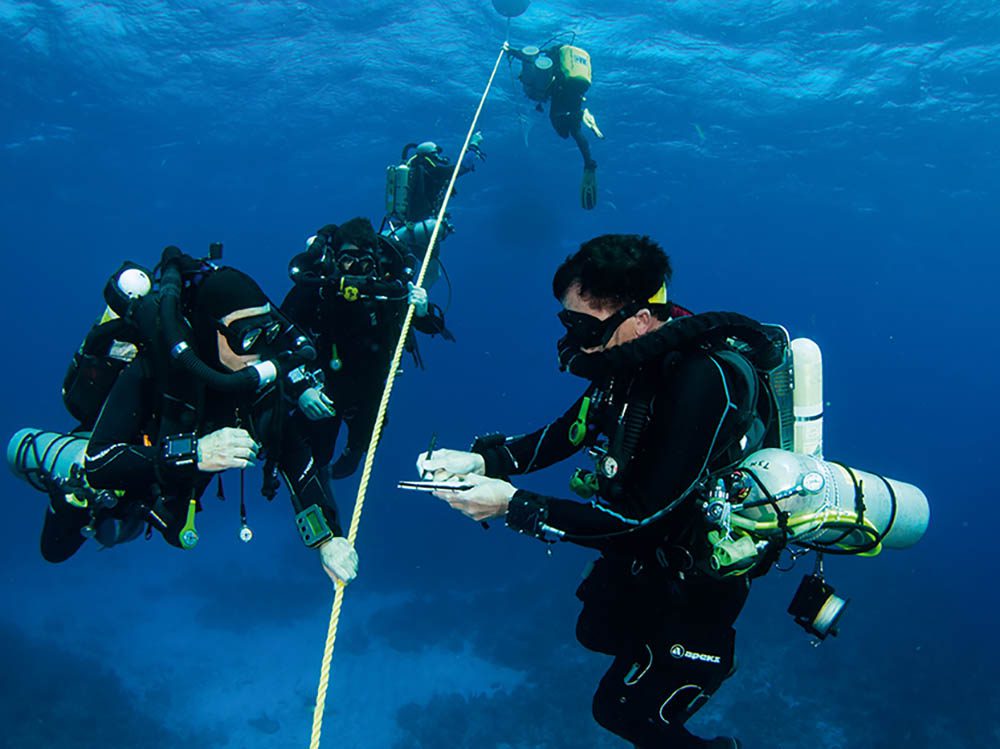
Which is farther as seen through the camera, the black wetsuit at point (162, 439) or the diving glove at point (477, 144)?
the diving glove at point (477, 144)

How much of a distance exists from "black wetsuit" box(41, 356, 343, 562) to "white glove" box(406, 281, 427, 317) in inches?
78.9

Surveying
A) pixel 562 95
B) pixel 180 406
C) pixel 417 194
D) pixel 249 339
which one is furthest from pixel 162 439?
pixel 562 95

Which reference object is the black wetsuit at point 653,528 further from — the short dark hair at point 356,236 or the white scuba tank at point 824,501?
the short dark hair at point 356,236

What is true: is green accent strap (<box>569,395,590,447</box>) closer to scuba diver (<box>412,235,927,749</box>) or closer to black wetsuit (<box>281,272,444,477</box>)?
scuba diver (<box>412,235,927,749</box>)

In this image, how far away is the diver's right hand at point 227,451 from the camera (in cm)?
404

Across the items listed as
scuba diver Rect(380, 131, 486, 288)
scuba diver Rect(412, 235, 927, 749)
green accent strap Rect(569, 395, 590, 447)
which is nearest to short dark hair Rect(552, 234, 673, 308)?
scuba diver Rect(412, 235, 927, 749)

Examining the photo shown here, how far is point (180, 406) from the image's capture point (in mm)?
4551

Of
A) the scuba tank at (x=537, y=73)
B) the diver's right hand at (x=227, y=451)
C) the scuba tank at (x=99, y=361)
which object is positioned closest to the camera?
the diver's right hand at (x=227, y=451)

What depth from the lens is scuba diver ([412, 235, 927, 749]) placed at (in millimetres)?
3162

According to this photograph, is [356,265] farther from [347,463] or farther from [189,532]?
[347,463]

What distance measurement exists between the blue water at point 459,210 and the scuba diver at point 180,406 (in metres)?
12.3

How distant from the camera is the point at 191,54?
22.2 meters

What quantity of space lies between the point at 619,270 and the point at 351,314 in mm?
4906

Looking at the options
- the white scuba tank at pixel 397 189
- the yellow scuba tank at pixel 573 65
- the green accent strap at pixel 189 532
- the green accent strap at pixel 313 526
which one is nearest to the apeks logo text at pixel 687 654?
the green accent strap at pixel 313 526
